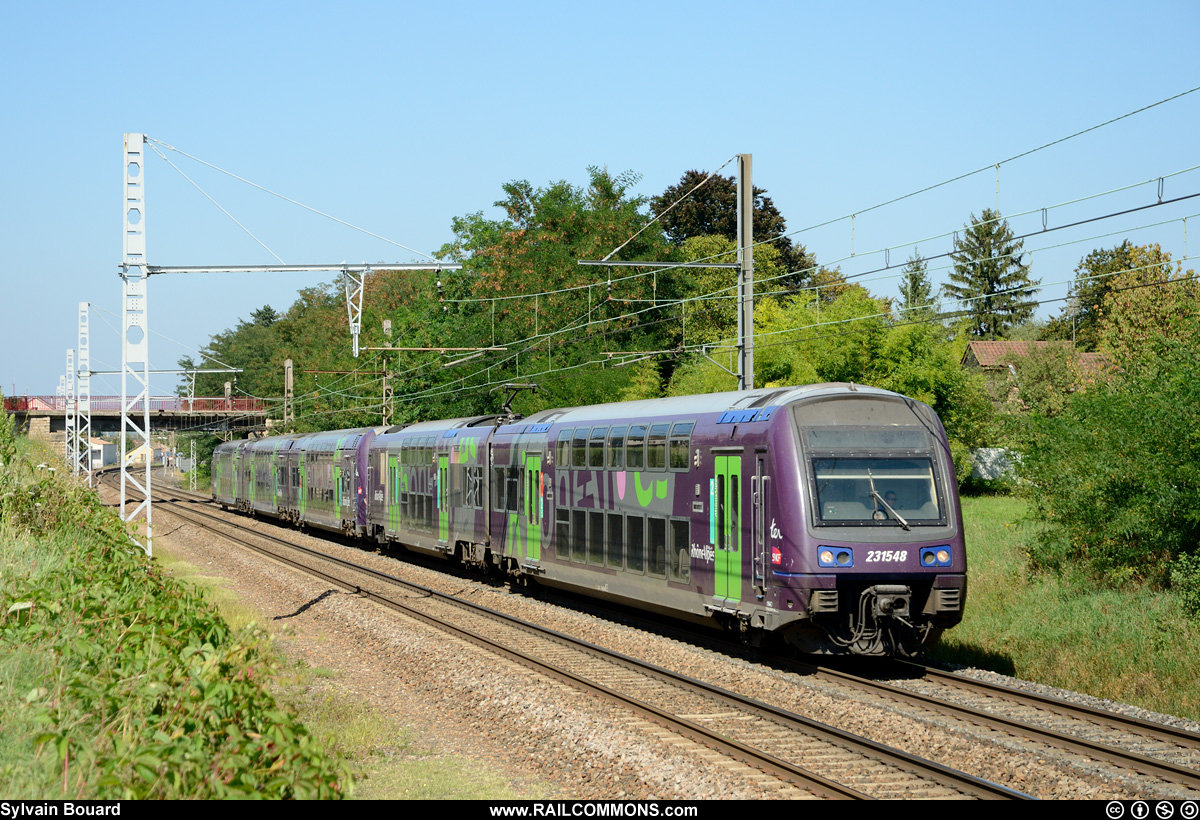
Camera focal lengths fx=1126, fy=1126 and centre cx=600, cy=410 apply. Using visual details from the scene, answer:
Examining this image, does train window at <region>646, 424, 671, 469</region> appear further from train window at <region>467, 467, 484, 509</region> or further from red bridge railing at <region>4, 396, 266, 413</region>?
red bridge railing at <region>4, 396, 266, 413</region>

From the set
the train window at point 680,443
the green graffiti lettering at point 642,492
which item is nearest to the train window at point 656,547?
A: the green graffiti lettering at point 642,492

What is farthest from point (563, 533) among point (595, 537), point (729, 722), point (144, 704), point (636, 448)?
point (144, 704)

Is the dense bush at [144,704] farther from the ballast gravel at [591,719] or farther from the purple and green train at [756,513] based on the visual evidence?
the purple and green train at [756,513]

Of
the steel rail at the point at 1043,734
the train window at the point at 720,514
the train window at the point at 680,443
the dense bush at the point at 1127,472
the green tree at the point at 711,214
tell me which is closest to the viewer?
the steel rail at the point at 1043,734

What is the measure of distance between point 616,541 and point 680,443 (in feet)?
8.28

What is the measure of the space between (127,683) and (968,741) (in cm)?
703

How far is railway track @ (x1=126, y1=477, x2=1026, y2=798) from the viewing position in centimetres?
873

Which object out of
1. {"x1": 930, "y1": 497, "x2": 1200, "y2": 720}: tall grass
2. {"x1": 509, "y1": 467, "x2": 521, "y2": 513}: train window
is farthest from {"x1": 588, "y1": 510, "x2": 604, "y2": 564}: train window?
{"x1": 930, "y1": 497, "x2": 1200, "y2": 720}: tall grass

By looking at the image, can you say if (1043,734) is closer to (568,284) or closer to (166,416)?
(568,284)

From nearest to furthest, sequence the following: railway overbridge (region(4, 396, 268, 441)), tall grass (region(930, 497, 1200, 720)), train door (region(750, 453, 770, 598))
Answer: train door (region(750, 453, 770, 598)) → tall grass (region(930, 497, 1200, 720)) → railway overbridge (region(4, 396, 268, 441))

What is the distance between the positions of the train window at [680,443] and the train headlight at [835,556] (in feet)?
10.4

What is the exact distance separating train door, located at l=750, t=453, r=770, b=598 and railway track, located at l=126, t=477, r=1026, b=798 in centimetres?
147

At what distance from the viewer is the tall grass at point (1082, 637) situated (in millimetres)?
13500

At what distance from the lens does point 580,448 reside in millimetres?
18609
